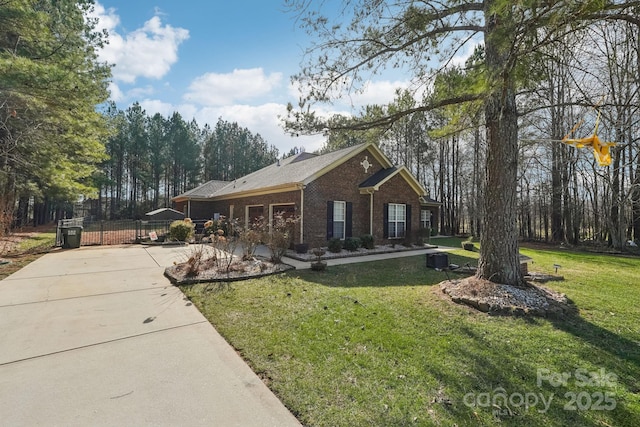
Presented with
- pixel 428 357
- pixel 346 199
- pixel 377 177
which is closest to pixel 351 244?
pixel 346 199

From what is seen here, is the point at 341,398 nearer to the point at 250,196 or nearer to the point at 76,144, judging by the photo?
the point at 250,196

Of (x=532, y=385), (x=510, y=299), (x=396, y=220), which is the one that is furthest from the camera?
(x=396, y=220)

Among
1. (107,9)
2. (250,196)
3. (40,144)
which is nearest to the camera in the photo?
(107,9)

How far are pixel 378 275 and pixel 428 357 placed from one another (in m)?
4.56

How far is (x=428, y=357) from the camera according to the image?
3283 mm

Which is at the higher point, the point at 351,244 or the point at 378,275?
the point at 351,244

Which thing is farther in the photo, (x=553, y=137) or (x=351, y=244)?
(x=553, y=137)

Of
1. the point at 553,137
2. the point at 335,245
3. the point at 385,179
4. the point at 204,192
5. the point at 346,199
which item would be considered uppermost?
the point at 553,137

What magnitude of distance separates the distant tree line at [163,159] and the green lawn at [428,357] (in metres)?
34.9

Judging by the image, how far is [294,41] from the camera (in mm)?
5719

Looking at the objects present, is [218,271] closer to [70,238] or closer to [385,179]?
[385,179]

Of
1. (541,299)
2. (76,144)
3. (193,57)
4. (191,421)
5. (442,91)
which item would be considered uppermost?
(193,57)

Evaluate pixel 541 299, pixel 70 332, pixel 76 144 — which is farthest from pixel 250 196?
pixel 541 299

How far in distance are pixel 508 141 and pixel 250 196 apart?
12401 millimetres
